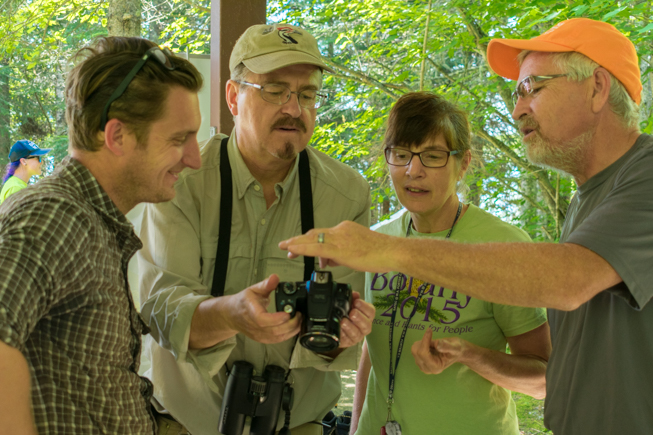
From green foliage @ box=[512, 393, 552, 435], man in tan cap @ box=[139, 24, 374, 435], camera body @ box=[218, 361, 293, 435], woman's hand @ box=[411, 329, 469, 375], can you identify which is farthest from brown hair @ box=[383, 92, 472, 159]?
green foliage @ box=[512, 393, 552, 435]

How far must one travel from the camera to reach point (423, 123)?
2229 mm

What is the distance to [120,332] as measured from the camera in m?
1.44

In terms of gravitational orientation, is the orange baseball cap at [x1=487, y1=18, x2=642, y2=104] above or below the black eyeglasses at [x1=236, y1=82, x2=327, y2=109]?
above

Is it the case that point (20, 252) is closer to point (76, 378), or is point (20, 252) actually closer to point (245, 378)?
point (76, 378)

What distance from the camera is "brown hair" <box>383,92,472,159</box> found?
7.30ft

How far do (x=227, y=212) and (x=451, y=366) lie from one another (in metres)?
1.04

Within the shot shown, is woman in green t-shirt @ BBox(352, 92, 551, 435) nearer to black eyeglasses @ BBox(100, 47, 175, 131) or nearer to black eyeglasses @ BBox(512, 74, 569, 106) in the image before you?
black eyeglasses @ BBox(512, 74, 569, 106)

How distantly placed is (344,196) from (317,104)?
405mm

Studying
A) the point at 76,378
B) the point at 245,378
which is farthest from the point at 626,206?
the point at 76,378

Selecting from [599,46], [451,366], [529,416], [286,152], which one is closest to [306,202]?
[286,152]

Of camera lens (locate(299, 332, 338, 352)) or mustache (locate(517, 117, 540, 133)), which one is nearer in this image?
camera lens (locate(299, 332, 338, 352))

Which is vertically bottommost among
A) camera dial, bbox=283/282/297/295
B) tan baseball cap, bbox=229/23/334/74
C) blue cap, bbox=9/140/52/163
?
camera dial, bbox=283/282/297/295

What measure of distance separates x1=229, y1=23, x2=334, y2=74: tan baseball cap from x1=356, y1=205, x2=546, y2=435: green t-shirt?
91cm

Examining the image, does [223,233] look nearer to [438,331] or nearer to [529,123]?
[438,331]
